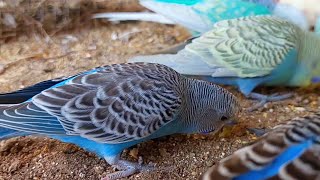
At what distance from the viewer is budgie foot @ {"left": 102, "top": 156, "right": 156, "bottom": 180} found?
2.41 m

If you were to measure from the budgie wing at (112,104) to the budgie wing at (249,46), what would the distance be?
2.16 feet

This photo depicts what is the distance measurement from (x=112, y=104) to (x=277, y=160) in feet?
2.85

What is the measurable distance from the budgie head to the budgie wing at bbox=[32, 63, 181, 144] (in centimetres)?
15

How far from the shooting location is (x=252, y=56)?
296cm

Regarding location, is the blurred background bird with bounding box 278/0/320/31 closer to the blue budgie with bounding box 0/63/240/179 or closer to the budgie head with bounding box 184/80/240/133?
the budgie head with bounding box 184/80/240/133

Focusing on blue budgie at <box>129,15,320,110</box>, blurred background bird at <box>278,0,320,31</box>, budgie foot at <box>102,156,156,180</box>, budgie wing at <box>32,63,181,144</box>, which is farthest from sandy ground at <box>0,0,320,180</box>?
blurred background bird at <box>278,0,320,31</box>

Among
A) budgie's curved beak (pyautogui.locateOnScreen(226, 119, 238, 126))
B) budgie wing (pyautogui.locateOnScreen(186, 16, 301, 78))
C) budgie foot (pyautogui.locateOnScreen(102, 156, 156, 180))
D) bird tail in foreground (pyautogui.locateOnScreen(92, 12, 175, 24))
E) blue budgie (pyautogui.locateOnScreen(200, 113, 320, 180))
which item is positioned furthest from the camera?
bird tail in foreground (pyautogui.locateOnScreen(92, 12, 175, 24))

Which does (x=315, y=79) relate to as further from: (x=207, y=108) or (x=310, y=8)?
(x=207, y=108)

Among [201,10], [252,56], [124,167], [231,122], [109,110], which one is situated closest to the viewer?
[109,110]

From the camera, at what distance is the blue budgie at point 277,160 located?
1602 mm

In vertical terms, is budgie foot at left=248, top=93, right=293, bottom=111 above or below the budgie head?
below

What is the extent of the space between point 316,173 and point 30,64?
2.20 m

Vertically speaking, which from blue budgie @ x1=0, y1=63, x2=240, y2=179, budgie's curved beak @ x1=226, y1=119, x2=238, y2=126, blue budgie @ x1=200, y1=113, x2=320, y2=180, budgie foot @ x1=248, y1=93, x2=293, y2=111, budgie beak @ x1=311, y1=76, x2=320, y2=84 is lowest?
budgie foot @ x1=248, y1=93, x2=293, y2=111

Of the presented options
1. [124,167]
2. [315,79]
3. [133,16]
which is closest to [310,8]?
[315,79]
